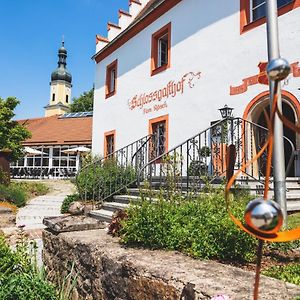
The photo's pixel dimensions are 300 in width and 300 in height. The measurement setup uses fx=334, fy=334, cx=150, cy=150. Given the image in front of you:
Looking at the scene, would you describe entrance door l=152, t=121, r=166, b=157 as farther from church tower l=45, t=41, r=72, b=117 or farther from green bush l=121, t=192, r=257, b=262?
church tower l=45, t=41, r=72, b=117

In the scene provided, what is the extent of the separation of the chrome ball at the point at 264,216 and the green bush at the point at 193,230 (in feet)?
7.02

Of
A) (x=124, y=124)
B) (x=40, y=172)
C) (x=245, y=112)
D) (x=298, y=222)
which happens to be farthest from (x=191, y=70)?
(x=40, y=172)

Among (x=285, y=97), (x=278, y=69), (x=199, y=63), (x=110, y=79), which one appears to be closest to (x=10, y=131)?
(x=110, y=79)

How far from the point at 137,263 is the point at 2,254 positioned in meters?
2.01

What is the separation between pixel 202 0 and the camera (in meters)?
9.75

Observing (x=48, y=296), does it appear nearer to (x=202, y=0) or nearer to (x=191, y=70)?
(x=191, y=70)

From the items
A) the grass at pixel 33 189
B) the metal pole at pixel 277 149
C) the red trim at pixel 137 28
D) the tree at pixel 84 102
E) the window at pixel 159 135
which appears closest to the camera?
the metal pole at pixel 277 149

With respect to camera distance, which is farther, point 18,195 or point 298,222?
point 18,195

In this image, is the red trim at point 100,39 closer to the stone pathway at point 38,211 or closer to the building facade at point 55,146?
the stone pathway at point 38,211

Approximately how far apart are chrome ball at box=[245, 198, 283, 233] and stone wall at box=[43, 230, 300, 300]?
3.78 ft

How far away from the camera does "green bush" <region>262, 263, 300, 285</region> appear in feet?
8.50

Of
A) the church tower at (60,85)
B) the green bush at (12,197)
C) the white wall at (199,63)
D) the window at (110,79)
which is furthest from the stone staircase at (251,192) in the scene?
the church tower at (60,85)

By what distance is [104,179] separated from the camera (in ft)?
28.5

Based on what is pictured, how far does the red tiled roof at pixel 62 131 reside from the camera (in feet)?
82.4
